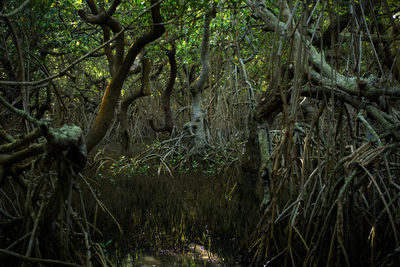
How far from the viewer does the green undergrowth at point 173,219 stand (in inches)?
131

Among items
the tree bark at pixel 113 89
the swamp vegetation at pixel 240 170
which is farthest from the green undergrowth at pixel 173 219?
the tree bark at pixel 113 89

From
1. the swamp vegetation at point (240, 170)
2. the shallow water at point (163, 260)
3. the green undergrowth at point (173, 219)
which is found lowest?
the shallow water at point (163, 260)

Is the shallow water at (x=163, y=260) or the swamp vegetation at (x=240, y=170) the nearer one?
the swamp vegetation at (x=240, y=170)

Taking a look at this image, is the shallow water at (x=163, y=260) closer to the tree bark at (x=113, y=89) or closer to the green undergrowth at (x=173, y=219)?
the green undergrowth at (x=173, y=219)

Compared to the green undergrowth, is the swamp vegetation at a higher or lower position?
higher

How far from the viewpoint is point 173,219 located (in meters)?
3.80

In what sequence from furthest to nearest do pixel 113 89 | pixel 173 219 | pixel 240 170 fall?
pixel 240 170
pixel 113 89
pixel 173 219

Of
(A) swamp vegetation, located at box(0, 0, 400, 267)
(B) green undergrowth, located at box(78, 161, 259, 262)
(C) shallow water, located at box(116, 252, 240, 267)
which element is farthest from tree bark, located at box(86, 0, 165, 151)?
(C) shallow water, located at box(116, 252, 240, 267)

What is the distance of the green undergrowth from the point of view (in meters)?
3.33

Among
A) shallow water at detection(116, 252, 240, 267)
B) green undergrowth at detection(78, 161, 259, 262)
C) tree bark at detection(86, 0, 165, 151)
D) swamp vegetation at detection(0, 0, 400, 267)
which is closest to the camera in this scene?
swamp vegetation at detection(0, 0, 400, 267)

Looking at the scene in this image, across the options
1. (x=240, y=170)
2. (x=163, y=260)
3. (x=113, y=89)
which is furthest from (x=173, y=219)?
(x=113, y=89)

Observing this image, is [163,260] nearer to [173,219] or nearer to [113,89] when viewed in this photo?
[173,219]

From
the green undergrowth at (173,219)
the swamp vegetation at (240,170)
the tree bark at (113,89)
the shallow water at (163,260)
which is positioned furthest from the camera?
the tree bark at (113,89)

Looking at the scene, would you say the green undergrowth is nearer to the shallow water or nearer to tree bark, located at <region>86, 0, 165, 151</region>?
the shallow water
